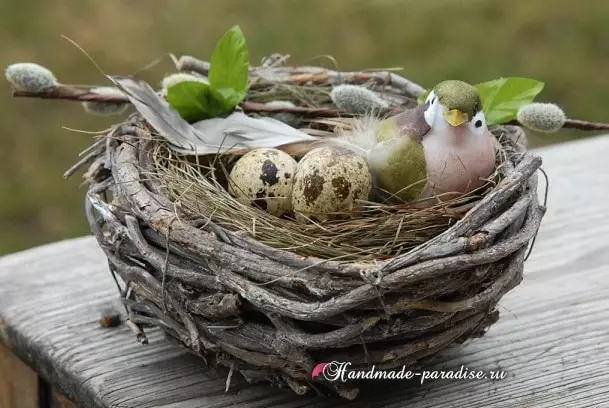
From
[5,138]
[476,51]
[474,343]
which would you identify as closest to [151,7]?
[5,138]

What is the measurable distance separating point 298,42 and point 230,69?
1985 mm

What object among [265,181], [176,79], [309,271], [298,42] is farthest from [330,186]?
[298,42]

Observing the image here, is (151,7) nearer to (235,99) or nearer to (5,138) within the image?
(5,138)

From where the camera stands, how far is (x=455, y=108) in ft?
3.72

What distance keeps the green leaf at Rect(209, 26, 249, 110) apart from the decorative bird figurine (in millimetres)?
227

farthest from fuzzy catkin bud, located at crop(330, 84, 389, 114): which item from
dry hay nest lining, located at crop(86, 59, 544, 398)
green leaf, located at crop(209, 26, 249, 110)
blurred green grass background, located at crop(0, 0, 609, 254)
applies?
blurred green grass background, located at crop(0, 0, 609, 254)

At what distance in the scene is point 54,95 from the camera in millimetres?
1295

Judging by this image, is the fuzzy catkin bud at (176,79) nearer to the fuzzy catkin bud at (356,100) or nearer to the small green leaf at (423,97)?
the fuzzy catkin bud at (356,100)

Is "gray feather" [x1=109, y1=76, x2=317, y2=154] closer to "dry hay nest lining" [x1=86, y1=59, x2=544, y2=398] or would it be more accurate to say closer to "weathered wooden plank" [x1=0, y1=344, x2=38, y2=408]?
"dry hay nest lining" [x1=86, y1=59, x2=544, y2=398]

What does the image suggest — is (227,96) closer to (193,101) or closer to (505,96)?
(193,101)

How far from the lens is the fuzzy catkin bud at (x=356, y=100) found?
1350mm

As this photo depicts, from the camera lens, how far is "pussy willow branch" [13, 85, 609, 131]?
127cm

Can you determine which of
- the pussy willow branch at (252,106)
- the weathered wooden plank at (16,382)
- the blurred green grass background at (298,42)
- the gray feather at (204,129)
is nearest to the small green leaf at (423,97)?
the pussy willow branch at (252,106)

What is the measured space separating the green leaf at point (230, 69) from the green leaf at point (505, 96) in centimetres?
30
